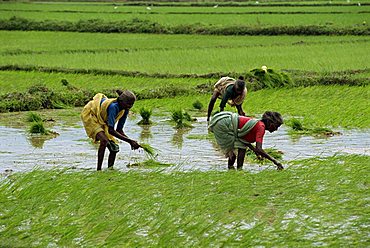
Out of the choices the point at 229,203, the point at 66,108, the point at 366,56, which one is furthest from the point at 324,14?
the point at 229,203

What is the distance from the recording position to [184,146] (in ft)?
28.3

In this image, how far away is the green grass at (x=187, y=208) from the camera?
4.72 meters

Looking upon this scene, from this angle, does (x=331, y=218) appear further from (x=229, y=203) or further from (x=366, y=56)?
(x=366, y=56)

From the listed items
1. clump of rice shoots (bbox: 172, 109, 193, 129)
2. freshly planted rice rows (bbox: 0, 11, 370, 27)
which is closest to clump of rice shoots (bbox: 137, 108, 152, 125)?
clump of rice shoots (bbox: 172, 109, 193, 129)

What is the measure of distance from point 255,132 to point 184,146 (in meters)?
1.93

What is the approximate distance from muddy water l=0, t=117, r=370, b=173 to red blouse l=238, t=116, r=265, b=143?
1.25ft

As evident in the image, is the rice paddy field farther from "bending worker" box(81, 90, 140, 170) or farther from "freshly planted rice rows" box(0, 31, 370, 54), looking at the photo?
"bending worker" box(81, 90, 140, 170)

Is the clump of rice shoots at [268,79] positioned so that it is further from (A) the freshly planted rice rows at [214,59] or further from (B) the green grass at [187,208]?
(B) the green grass at [187,208]

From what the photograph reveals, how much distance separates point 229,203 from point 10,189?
163 cm

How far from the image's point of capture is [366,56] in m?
16.7

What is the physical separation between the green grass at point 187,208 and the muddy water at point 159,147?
874mm

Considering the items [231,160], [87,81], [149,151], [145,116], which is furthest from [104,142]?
[87,81]

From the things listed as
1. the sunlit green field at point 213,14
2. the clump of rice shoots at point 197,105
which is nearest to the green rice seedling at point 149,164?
the clump of rice shoots at point 197,105

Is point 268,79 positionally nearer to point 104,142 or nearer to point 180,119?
point 180,119
